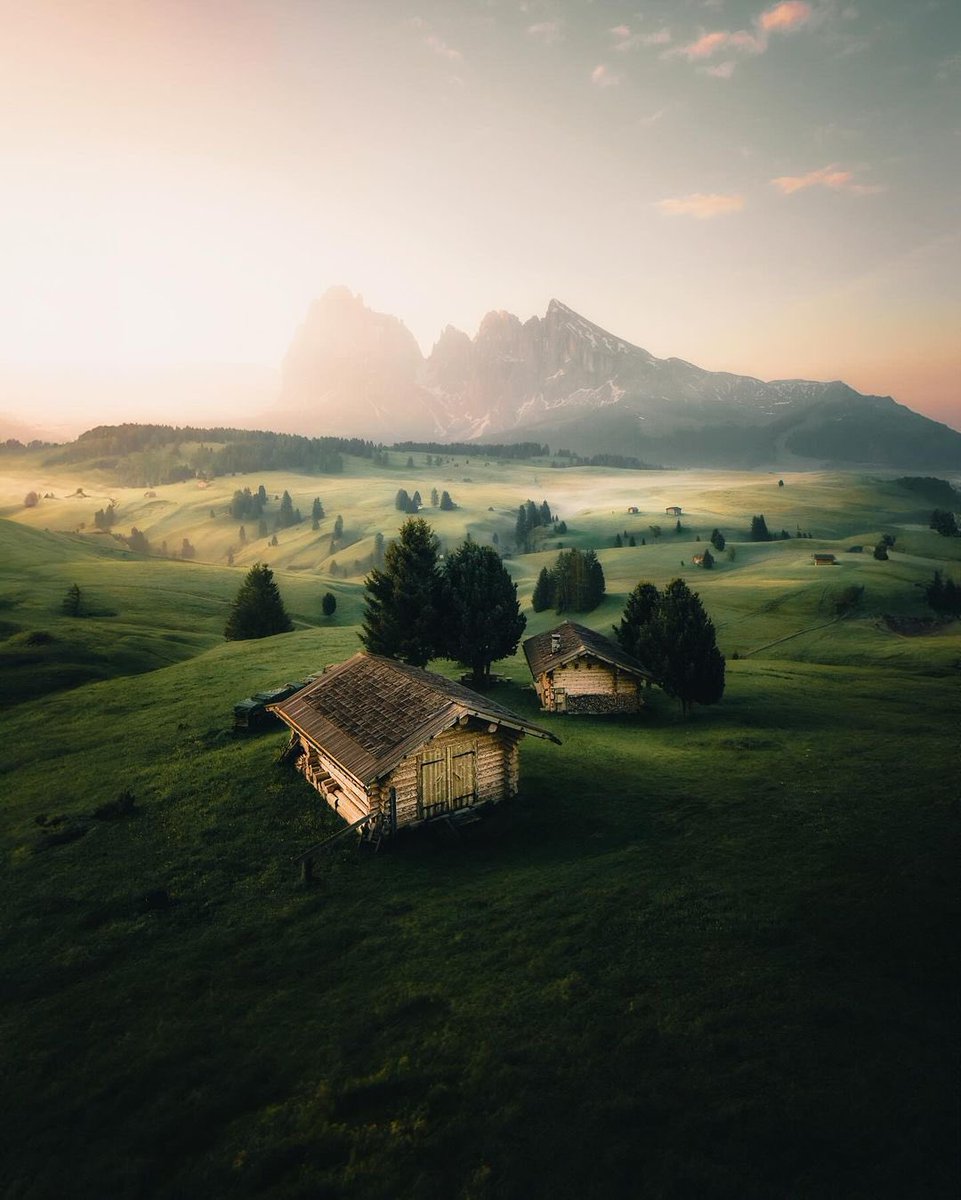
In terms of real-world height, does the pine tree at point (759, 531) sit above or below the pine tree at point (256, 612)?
above

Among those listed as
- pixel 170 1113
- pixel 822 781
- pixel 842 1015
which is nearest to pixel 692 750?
pixel 822 781

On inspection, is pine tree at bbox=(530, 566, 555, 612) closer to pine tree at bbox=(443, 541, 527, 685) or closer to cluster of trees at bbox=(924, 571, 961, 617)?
cluster of trees at bbox=(924, 571, 961, 617)

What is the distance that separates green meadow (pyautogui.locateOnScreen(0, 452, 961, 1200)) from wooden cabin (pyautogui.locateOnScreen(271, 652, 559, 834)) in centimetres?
136

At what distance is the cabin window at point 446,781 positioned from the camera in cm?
2325

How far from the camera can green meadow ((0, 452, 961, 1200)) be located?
9812 mm

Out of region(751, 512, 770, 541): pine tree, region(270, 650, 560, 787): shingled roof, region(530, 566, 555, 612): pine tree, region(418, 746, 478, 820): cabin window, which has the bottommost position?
region(530, 566, 555, 612): pine tree

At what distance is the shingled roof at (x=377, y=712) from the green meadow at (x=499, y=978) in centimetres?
323

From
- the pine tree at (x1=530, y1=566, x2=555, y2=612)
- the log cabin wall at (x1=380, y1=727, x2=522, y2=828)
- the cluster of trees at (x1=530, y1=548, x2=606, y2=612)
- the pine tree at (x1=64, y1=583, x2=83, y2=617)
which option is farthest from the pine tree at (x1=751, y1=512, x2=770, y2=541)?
the log cabin wall at (x1=380, y1=727, x2=522, y2=828)

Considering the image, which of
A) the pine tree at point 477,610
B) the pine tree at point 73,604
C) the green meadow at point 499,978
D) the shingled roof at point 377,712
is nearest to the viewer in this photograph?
the green meadow at point 499,978

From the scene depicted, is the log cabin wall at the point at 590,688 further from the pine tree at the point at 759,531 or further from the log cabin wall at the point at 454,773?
the pine tree at the point at 759,531

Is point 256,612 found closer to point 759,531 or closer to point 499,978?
point 499,978

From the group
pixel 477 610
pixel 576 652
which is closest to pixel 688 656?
pixel 576 652

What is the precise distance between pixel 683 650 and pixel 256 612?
46.0 meters

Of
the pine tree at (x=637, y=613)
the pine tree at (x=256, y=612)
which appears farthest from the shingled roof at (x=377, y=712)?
the pine tree at (x=256, y=612)
